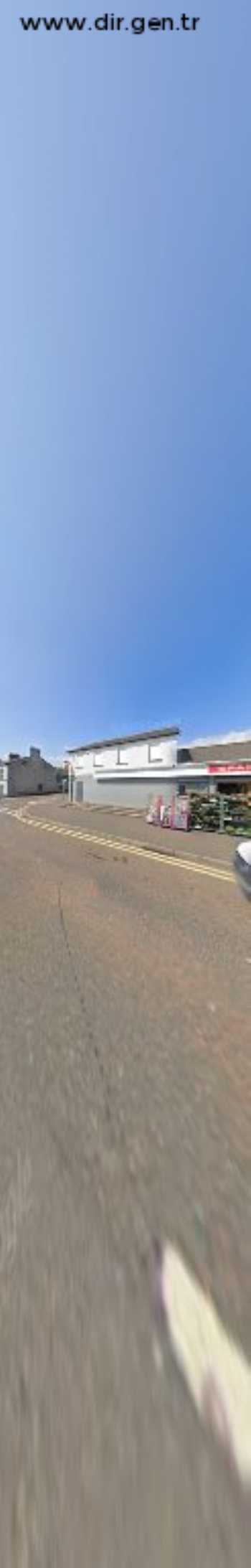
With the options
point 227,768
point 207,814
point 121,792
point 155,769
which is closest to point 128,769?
point 121,792

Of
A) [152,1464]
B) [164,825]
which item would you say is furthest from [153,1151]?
[164,825]

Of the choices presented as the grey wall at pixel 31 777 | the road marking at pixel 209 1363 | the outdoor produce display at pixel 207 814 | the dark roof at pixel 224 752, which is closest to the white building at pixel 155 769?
the dark roof at pixel 224 752

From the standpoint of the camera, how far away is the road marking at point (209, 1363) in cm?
121

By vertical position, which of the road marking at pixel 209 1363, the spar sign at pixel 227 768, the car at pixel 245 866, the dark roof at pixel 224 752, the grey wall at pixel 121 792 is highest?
the dark roof at pixel 224 752

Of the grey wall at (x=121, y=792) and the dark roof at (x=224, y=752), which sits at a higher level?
the dark roof at (x=224, y=752)

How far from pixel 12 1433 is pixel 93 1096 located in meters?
1.28

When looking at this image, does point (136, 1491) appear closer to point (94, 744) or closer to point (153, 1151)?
point (153, 1151)

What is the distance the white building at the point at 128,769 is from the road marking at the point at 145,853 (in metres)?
16.3

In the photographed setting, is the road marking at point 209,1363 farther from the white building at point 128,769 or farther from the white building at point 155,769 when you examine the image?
the white building at point 128,769

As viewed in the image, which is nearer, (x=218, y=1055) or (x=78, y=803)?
(x=218, y=1055)

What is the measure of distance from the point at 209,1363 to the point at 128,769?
3981 cm

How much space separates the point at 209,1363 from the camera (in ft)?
4.45

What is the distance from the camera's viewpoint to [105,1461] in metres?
1.16

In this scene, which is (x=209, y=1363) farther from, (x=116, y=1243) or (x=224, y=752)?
(x=224, y=752)
